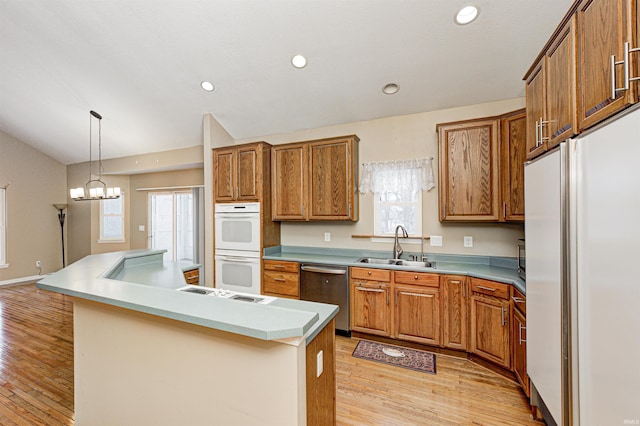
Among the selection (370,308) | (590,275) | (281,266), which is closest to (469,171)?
(370,308)

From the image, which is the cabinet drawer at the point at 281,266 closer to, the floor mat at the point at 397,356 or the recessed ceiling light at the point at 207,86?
the floor mat at the point at 397,356

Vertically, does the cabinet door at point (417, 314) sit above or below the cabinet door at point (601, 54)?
below

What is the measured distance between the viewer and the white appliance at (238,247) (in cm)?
358

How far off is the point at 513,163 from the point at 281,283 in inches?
111

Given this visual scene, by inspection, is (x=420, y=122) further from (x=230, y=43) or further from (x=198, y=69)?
(x=198, y=69)

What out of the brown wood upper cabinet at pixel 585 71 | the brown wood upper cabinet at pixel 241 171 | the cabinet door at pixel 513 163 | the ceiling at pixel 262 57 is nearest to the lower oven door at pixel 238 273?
the brown wood upper cabinet at pixel 241 171

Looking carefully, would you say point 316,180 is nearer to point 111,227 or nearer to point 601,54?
point 601,54

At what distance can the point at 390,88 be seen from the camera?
9.94 ft

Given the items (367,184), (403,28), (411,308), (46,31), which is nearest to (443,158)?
(367,184)

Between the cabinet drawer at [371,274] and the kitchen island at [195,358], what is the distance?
1.57m

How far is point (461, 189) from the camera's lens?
283 centimetres

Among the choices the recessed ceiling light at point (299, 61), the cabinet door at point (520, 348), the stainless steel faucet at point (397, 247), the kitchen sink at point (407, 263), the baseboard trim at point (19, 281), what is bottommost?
the baseboard trim at point (19, 281)

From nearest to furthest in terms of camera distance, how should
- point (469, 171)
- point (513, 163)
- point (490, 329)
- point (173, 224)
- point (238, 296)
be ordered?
point (238, 296) < point (490, 329) < point (513, 163) < point (469, 171) < point (173, 224)

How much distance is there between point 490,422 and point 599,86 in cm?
206
